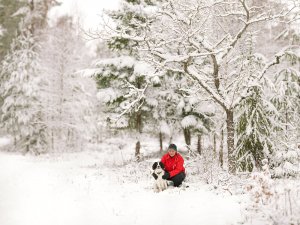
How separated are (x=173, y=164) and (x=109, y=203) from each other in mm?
2401

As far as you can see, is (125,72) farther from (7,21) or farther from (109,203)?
(7,21)

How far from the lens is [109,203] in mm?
8797

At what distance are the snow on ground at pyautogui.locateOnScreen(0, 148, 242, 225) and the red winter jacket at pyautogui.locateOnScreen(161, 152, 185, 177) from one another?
567 mm

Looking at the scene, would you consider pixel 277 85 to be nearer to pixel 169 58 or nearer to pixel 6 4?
pixel 169 58

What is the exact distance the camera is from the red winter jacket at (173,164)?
33.3ft

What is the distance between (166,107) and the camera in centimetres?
1756

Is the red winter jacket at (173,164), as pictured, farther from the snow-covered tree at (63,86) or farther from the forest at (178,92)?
the snow-covered tree at (63,86)

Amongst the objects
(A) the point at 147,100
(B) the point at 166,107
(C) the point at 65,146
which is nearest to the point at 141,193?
(A) the point at 147,100

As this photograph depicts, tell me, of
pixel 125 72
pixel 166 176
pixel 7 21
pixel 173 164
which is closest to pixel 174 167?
pixel 173 164

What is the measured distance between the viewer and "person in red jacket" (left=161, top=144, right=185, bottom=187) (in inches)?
395

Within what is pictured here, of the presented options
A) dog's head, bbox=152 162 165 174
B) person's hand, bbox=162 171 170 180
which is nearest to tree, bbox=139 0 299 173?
person's hand, bbox=162 171 170 180

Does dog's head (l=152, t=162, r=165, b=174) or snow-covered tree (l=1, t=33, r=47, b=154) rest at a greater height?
snow-covered tree (l=1, t=33, r=47, b=154)

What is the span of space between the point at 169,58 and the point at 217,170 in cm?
386

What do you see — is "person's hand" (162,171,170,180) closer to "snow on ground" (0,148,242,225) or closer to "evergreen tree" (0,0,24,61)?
"snow on ground" (0,148,242,225)
